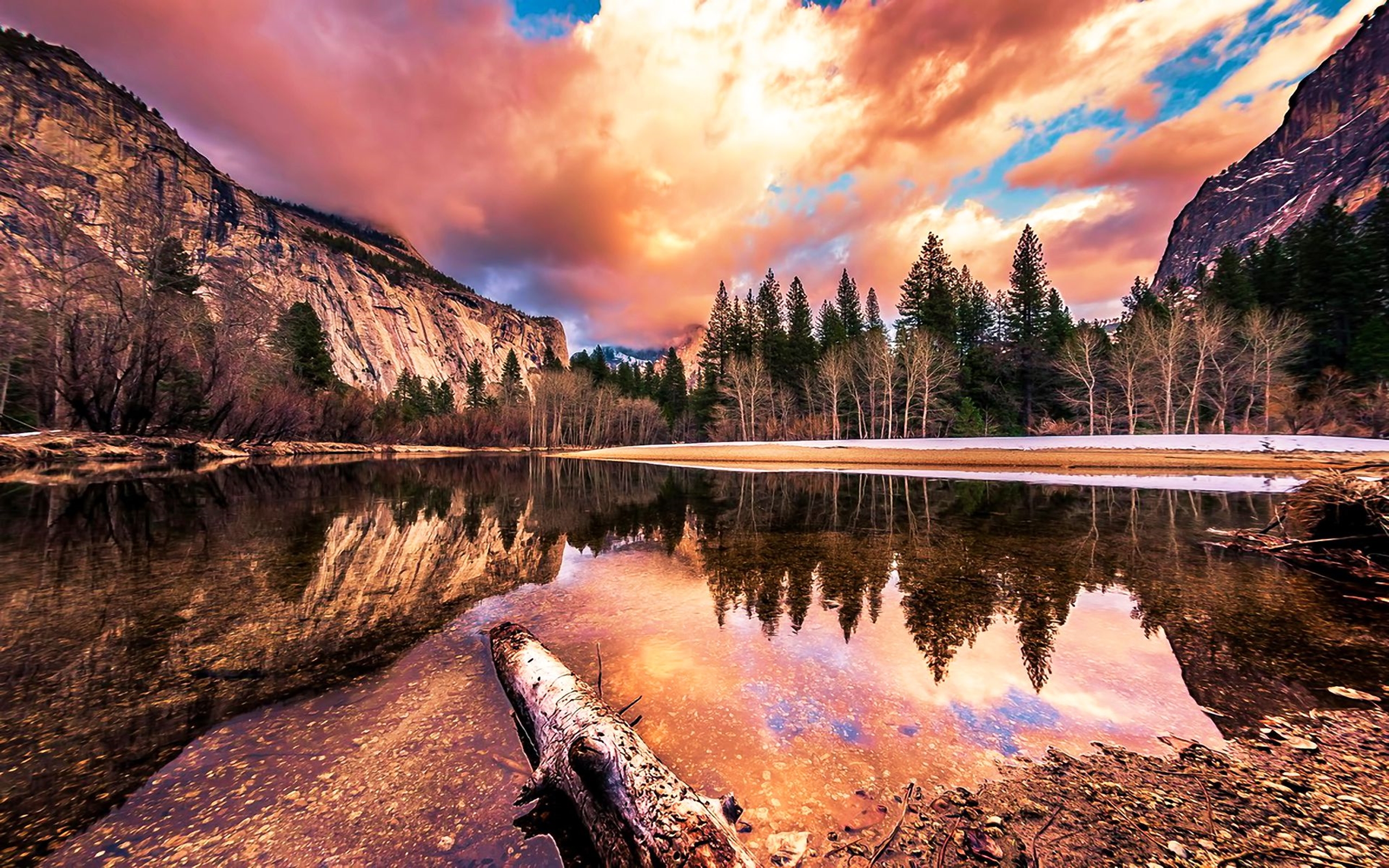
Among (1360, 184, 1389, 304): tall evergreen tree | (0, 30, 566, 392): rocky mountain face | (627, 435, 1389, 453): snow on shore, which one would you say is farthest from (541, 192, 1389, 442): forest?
(0, 30, 566, 392): rocky mountain face

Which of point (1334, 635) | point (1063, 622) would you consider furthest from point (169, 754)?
point (1334, 635)

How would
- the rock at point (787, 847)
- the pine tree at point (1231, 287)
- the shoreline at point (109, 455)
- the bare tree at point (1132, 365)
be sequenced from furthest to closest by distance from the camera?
1. the pine tree at point (1231, 287)
2. the bare tree at point (1132, 365)
3. the shoreline at point (109, 455)
4. the rock at point (787, 847)

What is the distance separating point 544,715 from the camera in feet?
11.4

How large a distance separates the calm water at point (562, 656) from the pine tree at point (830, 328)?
59775 millimetres

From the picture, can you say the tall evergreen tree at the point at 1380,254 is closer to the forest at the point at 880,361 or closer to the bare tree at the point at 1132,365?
the forest at the point at 880,361

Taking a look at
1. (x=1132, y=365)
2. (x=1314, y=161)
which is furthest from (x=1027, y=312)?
(x=1314, y=161)

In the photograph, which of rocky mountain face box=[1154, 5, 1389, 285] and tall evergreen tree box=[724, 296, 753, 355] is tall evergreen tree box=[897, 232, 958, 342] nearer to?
tall evergreen tree box=[724, 296, 753, 355]

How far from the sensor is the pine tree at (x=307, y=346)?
182ft

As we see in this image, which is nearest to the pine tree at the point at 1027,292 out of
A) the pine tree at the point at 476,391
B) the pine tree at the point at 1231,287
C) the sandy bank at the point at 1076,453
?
the pine tree at the point at 1231,287

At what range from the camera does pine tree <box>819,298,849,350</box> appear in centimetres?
6783

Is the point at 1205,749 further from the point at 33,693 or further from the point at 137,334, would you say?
the point at 137,334

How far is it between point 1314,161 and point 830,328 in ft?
637

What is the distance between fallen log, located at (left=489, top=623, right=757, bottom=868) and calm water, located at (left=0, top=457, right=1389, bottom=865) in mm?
221

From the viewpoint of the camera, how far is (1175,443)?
28.9 m
